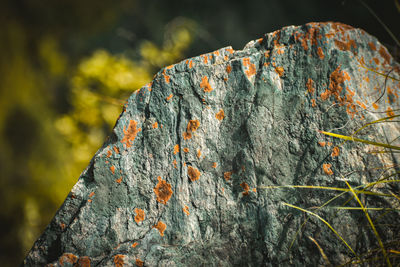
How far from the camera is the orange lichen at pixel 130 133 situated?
5.62 ft

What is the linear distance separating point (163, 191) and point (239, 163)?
0.50 m

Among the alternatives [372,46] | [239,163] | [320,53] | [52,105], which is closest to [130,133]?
[239,163]

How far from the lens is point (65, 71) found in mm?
3893

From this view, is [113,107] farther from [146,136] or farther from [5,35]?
[146,136]

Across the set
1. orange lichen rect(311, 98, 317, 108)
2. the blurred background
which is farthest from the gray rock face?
the blurred background

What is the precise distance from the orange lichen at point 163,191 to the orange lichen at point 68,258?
57 cm

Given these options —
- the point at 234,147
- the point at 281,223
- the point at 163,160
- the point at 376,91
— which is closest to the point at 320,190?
the point at 281,223

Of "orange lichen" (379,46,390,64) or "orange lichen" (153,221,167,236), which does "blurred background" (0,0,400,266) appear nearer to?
"orange lichen" (379,46,390,64)

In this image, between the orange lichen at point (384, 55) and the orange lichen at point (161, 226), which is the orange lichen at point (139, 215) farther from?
the orange lichen at point (384, 55)

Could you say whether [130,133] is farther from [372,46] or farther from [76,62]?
[76,62]

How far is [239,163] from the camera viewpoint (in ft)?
5.25

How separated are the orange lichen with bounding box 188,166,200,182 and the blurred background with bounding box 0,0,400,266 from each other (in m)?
2.47

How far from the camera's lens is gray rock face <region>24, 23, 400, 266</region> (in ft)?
4.76

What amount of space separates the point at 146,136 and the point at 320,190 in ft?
3.60
